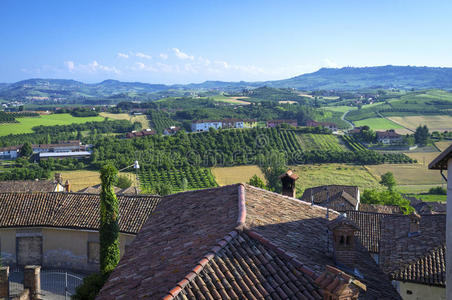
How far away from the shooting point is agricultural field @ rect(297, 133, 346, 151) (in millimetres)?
106812

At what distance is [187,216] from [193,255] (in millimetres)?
3444

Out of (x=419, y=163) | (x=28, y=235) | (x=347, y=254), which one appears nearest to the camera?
(x=347, y=254)

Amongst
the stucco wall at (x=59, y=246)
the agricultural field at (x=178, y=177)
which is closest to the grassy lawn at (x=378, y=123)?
the agricultural field at (x=178, y=177)

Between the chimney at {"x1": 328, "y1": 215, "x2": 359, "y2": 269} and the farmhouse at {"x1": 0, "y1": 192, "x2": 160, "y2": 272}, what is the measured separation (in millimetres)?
15229

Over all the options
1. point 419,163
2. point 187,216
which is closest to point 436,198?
point 419,163

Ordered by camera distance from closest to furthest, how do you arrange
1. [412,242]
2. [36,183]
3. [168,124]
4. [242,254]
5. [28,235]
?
1. [242,254]
2. [412,242]
3. [28,235]
4. [36,183]
5. [168,124]

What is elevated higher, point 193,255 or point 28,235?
point 193,255

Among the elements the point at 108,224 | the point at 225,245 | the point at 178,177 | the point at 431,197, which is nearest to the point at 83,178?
the point at 178,177

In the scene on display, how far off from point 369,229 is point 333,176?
55.2 metres

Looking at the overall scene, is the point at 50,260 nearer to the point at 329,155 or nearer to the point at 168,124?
the point at 329,155

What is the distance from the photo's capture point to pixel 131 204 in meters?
25.7

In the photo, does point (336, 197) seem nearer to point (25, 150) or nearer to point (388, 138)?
point (388, 138)

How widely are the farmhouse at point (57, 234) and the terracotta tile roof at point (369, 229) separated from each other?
1403 centimetres

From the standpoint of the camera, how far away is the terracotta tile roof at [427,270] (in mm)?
15070
